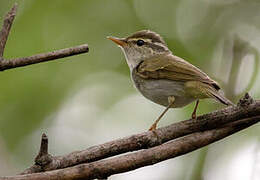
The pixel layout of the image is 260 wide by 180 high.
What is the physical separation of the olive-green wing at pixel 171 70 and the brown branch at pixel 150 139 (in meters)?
1.23

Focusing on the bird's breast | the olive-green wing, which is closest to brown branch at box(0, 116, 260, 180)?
the olive-green wing

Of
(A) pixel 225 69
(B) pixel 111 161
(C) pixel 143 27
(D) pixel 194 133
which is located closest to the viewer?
(B) pixel 111 161

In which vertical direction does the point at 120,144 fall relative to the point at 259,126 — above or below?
above

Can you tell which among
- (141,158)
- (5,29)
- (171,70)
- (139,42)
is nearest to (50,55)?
(5,29)

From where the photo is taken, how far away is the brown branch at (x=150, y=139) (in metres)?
2.06

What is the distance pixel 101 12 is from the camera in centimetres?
570

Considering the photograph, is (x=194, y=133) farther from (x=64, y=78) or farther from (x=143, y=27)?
(x=143, y=27)

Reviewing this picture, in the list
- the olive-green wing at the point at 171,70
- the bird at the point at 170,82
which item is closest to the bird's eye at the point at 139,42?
the bird at the point at 170,82

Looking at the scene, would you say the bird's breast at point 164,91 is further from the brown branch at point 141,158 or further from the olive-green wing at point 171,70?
the brown branch at point 141,158

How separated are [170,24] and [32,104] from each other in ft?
6.65

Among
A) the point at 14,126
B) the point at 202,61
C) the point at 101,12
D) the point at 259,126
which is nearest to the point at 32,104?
the point at 14,126

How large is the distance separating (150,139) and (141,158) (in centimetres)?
16

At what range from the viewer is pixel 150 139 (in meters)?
2.19

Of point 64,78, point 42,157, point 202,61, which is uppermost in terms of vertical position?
point 42,157
